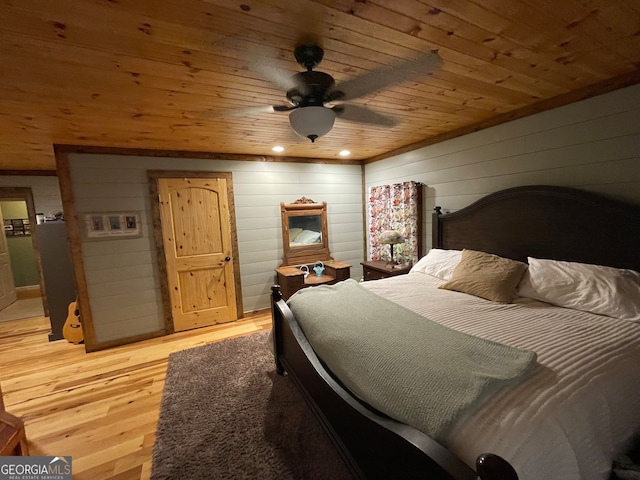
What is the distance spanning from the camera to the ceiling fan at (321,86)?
1292 mm

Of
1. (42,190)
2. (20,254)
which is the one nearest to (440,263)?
(42,190)

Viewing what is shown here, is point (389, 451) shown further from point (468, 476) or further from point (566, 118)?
point (566, 118)

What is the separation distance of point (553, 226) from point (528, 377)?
1640mm

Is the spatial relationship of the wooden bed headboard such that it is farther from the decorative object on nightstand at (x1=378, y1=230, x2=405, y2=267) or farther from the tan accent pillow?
the decorative object on nightstand at (x1=378, y1=230, x2=405, y2=267)

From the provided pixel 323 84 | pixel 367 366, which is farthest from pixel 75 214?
pixel 367 366

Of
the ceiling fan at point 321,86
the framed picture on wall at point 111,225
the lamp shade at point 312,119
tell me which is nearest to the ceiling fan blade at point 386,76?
the ceiling fan at point 321,86

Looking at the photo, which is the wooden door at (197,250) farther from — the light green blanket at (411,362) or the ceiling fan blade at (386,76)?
the ceiling fan blade at (386,76)

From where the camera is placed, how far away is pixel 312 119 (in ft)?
4.83

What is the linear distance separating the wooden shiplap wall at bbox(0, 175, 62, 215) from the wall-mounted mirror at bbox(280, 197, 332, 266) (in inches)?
148

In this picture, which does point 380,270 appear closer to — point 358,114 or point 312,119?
point 358,114

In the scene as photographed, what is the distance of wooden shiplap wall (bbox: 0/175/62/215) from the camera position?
4.12 metres

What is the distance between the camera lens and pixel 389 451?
0.98 m

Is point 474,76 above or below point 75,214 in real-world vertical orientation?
above

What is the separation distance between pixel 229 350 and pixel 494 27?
3.24m
